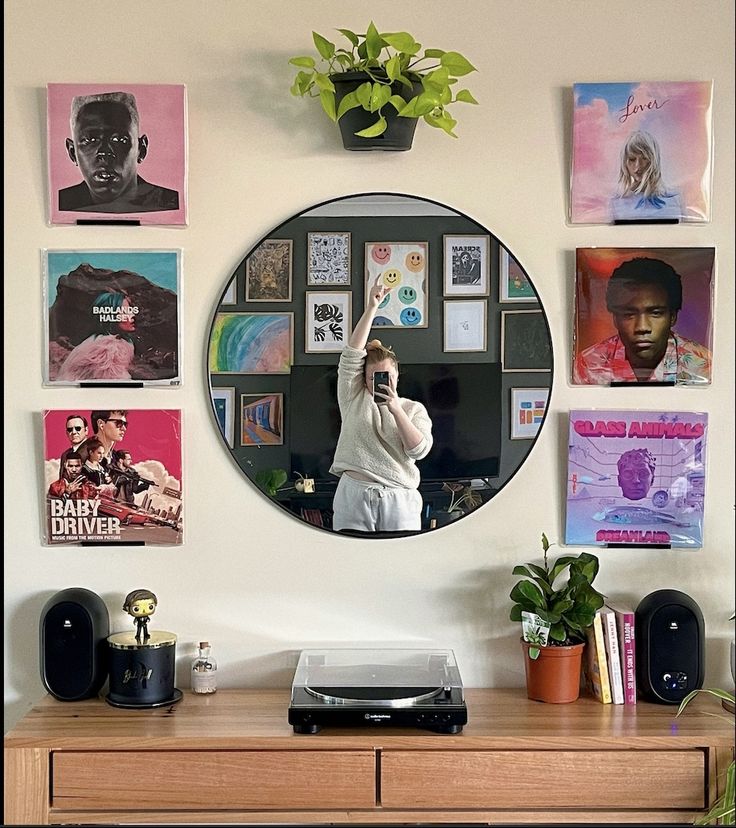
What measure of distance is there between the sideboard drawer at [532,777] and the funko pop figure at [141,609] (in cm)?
59

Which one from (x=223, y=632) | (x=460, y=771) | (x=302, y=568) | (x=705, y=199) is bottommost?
(x=460, y=771)

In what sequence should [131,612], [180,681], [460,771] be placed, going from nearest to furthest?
[460,771], [131,612], [180,681]

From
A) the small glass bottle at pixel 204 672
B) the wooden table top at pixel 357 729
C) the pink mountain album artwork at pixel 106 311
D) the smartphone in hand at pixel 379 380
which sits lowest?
the wooden table top at pixel 357 729

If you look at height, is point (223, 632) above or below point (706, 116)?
below

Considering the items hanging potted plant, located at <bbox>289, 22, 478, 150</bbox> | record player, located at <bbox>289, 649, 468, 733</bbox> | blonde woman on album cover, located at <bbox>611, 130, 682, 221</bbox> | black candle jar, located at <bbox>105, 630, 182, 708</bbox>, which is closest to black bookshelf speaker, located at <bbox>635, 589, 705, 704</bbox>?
record player, located at <bbox>289, 649, 468, 733</bbox>

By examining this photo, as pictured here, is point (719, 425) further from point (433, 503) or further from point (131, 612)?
point (131, 612)

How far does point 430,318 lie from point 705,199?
2.23 feet

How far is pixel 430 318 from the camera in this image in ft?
7.57

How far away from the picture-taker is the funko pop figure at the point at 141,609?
220cm

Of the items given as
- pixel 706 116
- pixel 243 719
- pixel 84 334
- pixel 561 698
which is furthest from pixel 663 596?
pixel 84 334

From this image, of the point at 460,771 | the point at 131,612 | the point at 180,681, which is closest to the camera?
the point at 460,771

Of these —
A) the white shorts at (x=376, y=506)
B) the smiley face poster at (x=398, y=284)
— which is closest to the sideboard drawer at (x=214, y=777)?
the white shorts at (x=376, y=506)

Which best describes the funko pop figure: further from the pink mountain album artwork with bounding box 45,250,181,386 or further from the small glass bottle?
the pink mountain album artwork with bounding box 45,250,181,386

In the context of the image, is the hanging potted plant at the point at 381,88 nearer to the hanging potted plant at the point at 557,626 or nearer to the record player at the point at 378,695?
the hanging potted plant at the point at 557,626
